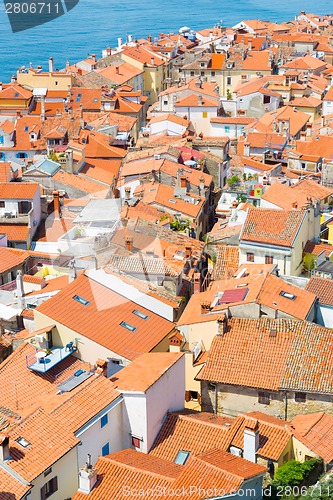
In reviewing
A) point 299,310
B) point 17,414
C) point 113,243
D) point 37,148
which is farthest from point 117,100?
point 17,414

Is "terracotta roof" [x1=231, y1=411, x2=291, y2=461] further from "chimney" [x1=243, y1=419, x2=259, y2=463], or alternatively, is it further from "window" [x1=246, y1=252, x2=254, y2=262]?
"window" [x1=246, y1=252, x2=254, y2=262]

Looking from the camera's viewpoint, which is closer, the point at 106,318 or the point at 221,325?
the point at 221,325

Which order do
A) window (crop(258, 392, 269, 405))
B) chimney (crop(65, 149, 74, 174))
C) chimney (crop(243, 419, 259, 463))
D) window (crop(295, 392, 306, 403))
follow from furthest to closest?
chimney (crop(65, 149, 74, 174))
window (crop(258, 392, 269, 405))
window (crop(295, 392, 306, 403))
chimney (crop(243, 419, 259, 463))

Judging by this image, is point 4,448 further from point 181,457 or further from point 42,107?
point 42,107

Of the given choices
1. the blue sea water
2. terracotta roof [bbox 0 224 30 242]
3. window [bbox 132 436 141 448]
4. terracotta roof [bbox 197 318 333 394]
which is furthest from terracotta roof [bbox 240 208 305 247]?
the blue sea water

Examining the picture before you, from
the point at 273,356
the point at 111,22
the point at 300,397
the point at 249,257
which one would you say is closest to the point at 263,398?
the point at 300,397

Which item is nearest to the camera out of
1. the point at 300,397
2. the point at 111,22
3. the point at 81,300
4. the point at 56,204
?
the point at 300,397

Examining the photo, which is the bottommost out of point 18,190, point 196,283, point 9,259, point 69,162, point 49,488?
point 69,162
